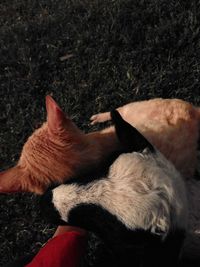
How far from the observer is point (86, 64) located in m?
6.16

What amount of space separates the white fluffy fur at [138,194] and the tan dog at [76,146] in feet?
0.60

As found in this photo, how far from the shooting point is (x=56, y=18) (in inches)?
264

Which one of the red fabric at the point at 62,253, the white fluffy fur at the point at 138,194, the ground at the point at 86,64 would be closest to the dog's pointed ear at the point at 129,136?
the white fluffy fur at the point at 138,194

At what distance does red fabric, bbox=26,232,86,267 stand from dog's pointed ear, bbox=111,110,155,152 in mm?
845

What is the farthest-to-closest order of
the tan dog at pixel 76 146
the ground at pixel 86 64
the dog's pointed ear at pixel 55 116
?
1. the ground at pixel 86 64
2. the tan dog at pixel 76 146
3. the dog's pointed ear at pixel 55 116

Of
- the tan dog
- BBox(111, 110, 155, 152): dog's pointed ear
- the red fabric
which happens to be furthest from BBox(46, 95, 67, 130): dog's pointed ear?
the red fabric

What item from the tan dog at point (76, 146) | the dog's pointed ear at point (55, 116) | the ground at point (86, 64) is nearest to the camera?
the dog's pointed ear at point (55, 116)

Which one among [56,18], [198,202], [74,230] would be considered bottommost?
[74,230]

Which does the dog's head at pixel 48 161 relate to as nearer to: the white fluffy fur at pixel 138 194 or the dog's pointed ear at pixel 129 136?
the white fluffy fur at pixel 138 194

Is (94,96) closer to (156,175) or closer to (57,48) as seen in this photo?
(57,48)

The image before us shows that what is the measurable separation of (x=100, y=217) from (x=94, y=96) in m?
2.53

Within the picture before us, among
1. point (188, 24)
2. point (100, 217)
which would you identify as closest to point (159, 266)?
point (100, 217)

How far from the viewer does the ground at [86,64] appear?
5.68m

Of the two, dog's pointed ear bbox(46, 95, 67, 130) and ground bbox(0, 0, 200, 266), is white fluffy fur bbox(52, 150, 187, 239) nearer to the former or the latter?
dog's pointed ear bbox(46, 95, 67, 130)
